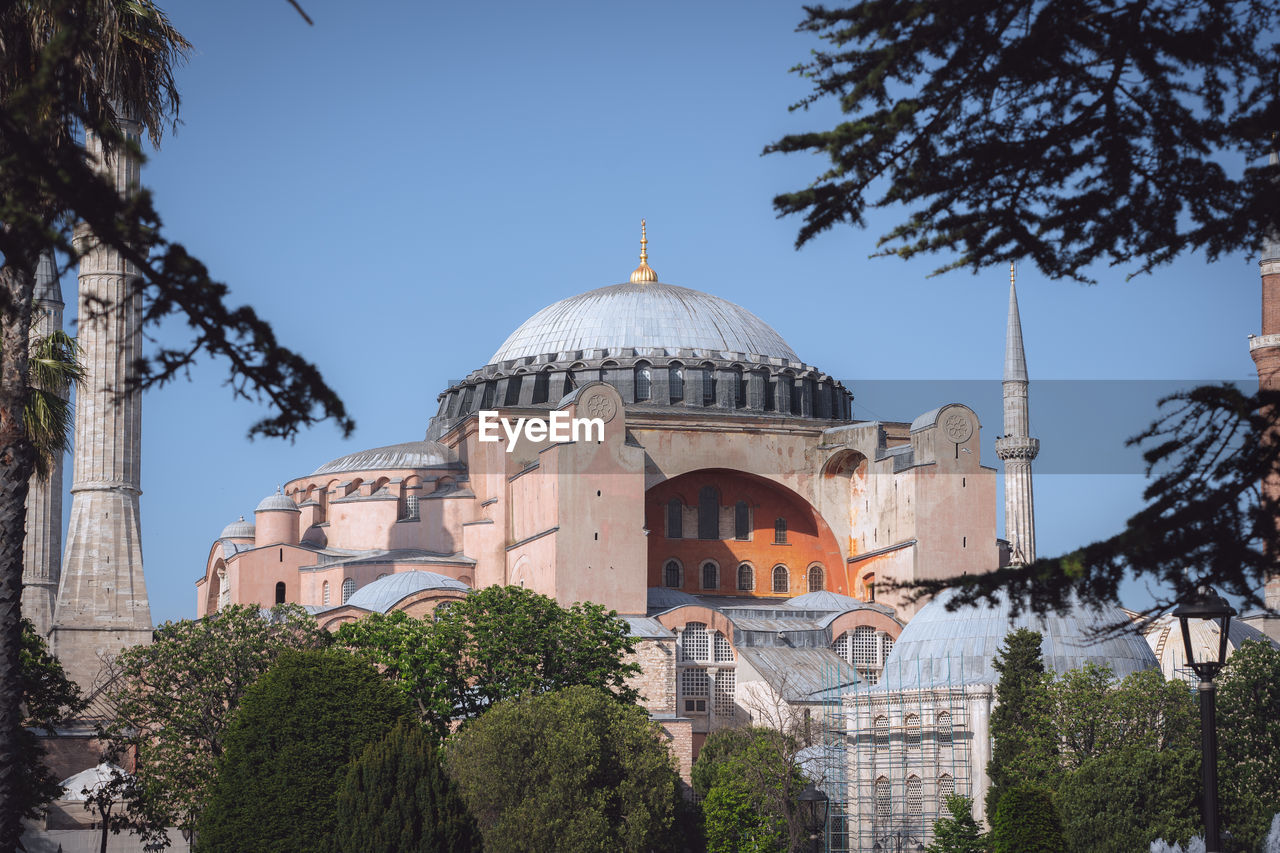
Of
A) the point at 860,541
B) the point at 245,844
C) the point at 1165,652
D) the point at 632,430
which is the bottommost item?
the point at 245,844

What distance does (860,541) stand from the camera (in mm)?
45156

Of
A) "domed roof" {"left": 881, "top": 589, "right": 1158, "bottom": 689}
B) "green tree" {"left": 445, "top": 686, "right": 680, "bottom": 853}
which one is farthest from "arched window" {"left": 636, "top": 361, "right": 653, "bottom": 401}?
"green tree" {"left": 445, "top": 686, "right": 680, "bottom": 853}

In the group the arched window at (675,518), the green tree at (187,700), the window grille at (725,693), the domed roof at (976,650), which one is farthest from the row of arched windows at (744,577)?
the green tree at (187,700)

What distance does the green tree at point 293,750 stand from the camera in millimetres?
22562

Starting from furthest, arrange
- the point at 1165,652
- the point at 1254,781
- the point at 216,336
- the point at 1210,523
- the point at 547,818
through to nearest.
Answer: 1. the point at 1165,652
2. the point at 1254,781
3. the point at 547,818
4. the point at 1210,523
5. the point at 216,336

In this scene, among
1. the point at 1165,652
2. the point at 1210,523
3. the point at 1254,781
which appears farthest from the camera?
the point at 1165,652

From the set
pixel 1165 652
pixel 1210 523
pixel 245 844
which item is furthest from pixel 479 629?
pixel 1210 523

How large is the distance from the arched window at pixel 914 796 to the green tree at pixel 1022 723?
7.30 feet

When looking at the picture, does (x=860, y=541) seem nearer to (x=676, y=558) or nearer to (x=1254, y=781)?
(x=676, y=558)

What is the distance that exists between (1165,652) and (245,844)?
2708 cm

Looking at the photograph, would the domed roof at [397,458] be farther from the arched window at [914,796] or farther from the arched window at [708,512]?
the arched window at [914,796]

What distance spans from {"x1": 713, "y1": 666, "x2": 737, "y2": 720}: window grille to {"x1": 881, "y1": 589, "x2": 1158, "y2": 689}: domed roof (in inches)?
198

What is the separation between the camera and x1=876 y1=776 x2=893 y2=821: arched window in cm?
3306

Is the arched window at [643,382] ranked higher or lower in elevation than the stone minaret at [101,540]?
higher
